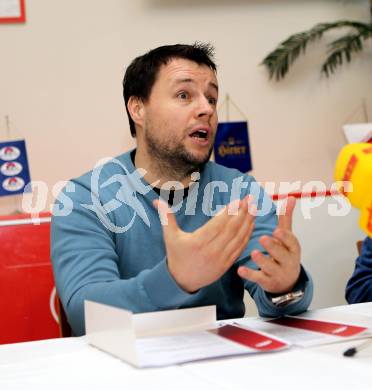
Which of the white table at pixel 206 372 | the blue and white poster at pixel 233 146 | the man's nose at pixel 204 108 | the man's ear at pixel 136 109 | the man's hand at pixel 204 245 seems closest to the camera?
the white table at pixel 206 372

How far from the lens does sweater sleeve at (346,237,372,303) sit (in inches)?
51.7

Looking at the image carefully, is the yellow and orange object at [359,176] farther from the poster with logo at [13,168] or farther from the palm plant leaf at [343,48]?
the palm plant leaf at [343,48]

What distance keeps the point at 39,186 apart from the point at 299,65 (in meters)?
1.33

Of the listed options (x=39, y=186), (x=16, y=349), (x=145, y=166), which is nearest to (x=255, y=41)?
(x=39, y=186)

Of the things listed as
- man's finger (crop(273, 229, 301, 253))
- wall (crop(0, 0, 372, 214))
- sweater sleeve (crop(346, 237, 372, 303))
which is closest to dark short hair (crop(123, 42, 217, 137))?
sweater sleeve (crop(346, 237, 372, 303))

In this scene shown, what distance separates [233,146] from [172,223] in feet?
5.97

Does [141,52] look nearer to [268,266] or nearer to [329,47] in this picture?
[329,47]

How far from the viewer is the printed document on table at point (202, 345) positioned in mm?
730

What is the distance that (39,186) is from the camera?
2518 millimetres

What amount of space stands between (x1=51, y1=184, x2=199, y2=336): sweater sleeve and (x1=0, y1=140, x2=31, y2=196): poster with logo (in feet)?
3.95

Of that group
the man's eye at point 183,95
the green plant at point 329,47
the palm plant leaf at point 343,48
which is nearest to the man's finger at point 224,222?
the man's eye at point 183,95

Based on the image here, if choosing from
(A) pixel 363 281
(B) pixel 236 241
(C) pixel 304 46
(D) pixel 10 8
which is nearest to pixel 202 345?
(B) pixel 236 241

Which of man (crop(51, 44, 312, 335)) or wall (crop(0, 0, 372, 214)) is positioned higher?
wall (crop(0, 0, 372, 214))

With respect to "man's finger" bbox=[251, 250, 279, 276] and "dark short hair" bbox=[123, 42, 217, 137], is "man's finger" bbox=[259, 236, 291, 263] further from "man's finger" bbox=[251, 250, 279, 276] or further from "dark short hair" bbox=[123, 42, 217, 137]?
"dark short hair" bbox=[123, 42, 217, 137]
